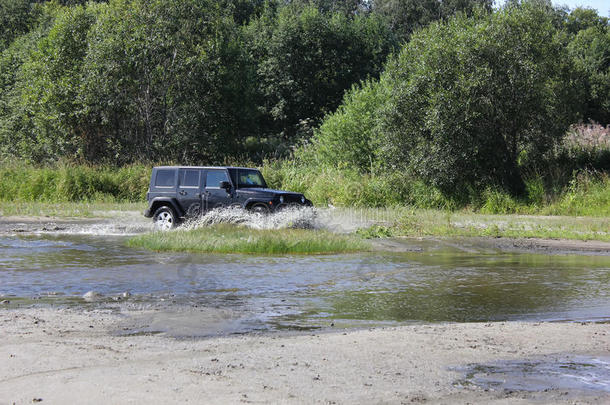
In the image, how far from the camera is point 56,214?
26.9 meters

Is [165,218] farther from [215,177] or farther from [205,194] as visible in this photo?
[215,177]

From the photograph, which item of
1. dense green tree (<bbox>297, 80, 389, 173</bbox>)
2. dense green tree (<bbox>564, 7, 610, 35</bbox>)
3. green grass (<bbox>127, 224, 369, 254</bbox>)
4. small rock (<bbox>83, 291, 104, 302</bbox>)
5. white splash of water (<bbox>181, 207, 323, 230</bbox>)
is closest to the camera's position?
small rock (<bbox>83, 291, 104, 302</bbox>)

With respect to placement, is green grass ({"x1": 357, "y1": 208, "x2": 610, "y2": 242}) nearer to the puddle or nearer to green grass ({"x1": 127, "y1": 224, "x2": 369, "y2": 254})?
green grass ({"x1": 127, "y1": 224, "x2": 369, "y2": 254})

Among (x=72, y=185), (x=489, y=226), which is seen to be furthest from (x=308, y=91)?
(x=489, y=226)

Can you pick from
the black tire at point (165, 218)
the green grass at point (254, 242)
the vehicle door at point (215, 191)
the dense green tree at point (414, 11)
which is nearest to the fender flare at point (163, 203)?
the black tire at point (165, 218)

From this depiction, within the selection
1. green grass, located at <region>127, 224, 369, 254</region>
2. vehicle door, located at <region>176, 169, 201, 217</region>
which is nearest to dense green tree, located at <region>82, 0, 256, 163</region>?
vehicle door, located at <region>176, 169, 201, 217</region>

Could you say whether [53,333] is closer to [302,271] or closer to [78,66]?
[302,271]

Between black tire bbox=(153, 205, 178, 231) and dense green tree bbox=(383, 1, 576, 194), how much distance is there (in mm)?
12191

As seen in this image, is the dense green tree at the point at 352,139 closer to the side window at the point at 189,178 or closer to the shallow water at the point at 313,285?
the side window at the point at 189,178

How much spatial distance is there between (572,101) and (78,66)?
97.5ft

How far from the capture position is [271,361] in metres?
6.75

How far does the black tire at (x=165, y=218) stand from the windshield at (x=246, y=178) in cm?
222

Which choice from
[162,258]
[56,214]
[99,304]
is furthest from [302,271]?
[56,214]

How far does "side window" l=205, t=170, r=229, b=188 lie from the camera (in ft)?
64.4
